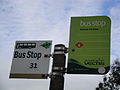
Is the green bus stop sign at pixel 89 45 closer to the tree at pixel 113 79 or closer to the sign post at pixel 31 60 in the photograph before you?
the sign post at pixel 31 60

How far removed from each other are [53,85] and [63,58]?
884 mm

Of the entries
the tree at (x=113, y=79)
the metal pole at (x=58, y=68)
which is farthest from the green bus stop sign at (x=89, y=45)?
the tree at (x=113, y=79)

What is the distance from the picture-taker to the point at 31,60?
281 inches

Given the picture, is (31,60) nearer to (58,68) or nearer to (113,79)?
(58,68)

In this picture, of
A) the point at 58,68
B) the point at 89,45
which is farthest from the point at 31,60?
the point at 89,45

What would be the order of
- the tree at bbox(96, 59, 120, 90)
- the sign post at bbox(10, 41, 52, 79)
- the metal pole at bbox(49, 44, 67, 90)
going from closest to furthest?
the metal pole at bbox(49, 44, 67, 90) → the sign post at bbox(10, 41, 52, 79) → the tree at bbox(96, 59, 120, 90)

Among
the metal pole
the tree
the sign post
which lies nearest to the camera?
the metal pole

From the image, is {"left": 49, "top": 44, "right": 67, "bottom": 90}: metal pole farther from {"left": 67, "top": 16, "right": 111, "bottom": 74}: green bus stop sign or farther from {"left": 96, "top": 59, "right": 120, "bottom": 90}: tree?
{"left": 96, "top": 59, "right": 120, "bottom": 90}: tree

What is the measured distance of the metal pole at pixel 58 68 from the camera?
646 cm

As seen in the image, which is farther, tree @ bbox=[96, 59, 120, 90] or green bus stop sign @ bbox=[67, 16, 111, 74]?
tree @ bbox=[96, 59, 120, 90]

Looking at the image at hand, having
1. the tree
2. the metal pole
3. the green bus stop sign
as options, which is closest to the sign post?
the metal pole

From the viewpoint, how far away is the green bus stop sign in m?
6.47

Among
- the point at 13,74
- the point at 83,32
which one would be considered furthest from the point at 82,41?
the point at 13,74

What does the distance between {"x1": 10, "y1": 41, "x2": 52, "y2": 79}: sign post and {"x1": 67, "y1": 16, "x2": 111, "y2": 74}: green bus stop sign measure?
82 centimetres
